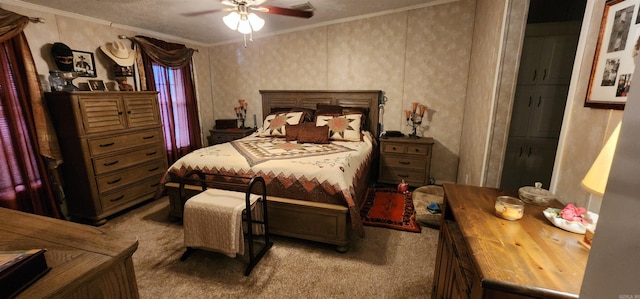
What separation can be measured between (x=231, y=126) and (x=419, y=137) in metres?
3.07

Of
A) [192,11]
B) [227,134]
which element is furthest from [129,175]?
[192,11]

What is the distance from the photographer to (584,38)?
125cm

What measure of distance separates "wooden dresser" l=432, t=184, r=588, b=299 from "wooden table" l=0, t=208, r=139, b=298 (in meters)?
1.04

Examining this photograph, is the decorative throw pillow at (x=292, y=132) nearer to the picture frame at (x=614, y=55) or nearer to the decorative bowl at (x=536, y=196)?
the decorative bowl at (x=536, y=196)

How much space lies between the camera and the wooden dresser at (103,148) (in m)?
2.53

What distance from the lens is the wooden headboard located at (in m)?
3.77

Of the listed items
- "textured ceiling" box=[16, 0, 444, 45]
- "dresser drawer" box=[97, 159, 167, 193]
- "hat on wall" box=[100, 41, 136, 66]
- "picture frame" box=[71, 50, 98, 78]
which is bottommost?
"dresser drawer" box=[97, 159, 167, 193]

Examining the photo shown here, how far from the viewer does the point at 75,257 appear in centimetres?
72

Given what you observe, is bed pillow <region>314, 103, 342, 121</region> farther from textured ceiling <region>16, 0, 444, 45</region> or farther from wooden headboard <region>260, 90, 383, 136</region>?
textured ceiling <region>16, 0, 444, 45</region>

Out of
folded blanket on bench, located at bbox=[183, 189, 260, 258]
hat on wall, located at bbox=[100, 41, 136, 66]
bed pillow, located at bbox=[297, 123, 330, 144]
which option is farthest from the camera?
bed pillow, located at bbox=[297, 123, 330, 144]

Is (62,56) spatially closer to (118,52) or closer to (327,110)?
(118,52)

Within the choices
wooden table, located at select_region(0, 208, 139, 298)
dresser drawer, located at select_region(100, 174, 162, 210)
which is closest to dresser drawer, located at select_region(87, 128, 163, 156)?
dresser drawer, located at select_region(100, 174, 162, 210)

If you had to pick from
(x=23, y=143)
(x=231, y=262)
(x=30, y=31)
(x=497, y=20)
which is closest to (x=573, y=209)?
(x=497, y=20)

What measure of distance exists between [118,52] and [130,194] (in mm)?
1671
